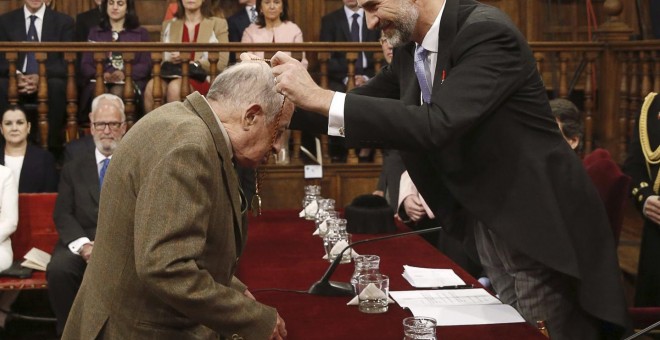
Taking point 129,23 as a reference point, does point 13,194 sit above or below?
below

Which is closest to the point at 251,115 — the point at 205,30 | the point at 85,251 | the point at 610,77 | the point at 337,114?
the point at 337,114

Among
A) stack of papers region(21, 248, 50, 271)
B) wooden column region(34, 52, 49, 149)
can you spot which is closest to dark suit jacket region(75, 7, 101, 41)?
wooden column region(34, 52, 49, 149)

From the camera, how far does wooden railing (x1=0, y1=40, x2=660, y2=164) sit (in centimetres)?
586

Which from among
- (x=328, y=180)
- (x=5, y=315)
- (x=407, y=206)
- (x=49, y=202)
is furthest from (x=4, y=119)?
(x=407, y=206)

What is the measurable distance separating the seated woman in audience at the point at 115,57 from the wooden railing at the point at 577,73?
0.52 ft

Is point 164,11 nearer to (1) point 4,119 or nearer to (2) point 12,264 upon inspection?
(1) point 4,119

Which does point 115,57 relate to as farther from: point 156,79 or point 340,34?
point 340,34

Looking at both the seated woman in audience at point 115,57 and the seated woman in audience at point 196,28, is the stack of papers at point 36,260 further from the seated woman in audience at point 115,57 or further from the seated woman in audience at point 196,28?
the seated woman in audience at point 196,28

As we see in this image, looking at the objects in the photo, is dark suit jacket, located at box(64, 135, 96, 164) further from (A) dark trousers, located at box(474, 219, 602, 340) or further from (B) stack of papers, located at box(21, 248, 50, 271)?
(A) dark trousers, located at box(474, 219, 602, 340)

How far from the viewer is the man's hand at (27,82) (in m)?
6.07

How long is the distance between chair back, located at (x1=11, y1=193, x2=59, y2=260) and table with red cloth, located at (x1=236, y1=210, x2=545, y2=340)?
5.61ft

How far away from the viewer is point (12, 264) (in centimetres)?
501

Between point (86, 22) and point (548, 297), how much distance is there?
514cm

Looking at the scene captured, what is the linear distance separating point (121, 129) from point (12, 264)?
96 cm
